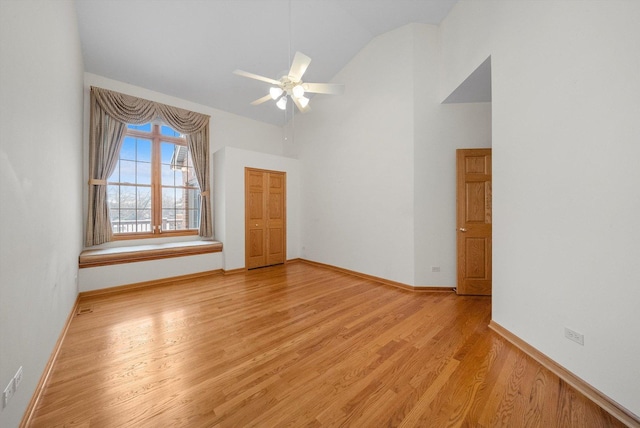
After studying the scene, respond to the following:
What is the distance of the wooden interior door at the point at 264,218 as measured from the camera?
494cm

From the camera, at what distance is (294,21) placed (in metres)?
3.47

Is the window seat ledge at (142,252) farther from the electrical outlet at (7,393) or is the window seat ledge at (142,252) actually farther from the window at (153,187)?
the electrical outlet at (7,393)

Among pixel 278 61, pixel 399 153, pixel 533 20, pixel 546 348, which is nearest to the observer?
pixel 546 348

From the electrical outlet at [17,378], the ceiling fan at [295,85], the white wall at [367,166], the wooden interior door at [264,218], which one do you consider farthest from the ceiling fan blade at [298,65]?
the electrical outlet at [17,378]

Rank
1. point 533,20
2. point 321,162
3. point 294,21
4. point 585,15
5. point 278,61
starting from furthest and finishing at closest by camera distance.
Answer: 1. point 321,162
2. point 278,61
3. point 294,21
4. point 533,20
5. point 585,15

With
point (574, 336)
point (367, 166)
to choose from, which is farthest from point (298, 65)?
point (574, 336)

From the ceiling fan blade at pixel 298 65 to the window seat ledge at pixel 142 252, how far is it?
3.39 metres

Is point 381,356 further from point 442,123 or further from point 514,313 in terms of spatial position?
point 442,123

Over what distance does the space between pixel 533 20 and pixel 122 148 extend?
5.91 m

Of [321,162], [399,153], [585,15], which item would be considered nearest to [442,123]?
[399,153]

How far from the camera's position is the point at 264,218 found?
520 centimetres

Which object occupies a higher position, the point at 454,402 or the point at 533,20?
the point at 533,20

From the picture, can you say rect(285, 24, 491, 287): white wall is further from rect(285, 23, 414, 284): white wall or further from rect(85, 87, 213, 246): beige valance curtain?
rect(85, 87, 213, 246): beige valance curtain

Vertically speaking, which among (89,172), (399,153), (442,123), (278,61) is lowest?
(89,172)
